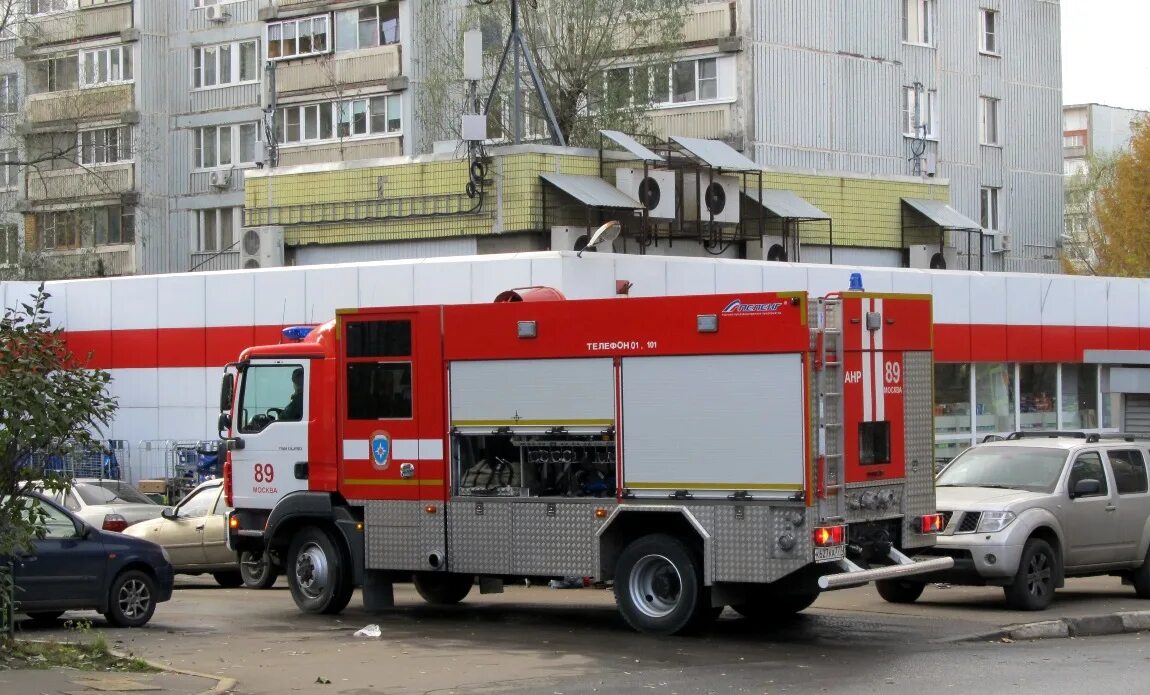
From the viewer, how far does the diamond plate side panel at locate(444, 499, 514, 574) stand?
51.1 ft

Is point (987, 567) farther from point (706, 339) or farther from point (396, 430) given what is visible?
point (396, 430)

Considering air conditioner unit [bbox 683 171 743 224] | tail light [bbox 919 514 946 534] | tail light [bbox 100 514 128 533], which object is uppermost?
air conditioner unit [bbox 683 171 743 224]

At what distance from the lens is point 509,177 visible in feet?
101

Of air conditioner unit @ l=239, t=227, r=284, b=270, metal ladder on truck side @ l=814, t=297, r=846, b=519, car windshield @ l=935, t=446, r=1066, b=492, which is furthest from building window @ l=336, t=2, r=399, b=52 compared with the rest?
metal ladder on truck side @ l=814, t=297, r=846, b=519

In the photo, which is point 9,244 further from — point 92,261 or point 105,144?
point 105,144

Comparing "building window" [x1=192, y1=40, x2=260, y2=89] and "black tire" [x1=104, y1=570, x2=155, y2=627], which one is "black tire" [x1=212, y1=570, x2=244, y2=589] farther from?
"building window" [x1=192, y1=40, x2=260, y2=89]

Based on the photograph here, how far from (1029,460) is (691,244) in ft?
55.2

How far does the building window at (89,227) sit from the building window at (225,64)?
4.83 meters

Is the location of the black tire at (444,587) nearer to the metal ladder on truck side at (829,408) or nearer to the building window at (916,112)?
the metal ladder on truck side at (829,408)

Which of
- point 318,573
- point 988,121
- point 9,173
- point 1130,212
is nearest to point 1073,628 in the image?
point 318,573

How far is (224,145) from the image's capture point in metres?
52.4

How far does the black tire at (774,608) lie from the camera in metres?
16.2

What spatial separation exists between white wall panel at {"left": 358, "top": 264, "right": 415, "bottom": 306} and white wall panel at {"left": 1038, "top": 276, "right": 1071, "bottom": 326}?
38.1 feet

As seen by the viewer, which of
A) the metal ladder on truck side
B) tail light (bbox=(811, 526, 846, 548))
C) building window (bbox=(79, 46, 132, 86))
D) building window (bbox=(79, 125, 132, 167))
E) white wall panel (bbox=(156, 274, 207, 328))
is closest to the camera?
tail light (bbox=(811, 526, 846, 548))
